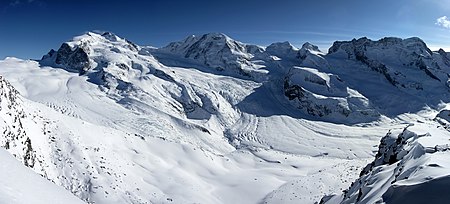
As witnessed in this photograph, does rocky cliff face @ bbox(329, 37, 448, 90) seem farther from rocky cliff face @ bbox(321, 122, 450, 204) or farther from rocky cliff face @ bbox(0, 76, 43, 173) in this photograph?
rocky cliff face @ bbox(0, 76, 43, 173)

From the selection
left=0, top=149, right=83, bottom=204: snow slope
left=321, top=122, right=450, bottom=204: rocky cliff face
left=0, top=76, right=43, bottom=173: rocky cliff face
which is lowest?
left=0, top=76, right=43, bottom=173: rocky cliff face

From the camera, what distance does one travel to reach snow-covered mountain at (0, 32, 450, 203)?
29.1 meters

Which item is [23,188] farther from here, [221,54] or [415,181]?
[221,54]

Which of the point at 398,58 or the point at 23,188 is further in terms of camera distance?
the point at 398,58

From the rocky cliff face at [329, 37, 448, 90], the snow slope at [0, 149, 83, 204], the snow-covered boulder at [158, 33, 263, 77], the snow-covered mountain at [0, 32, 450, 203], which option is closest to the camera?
the snow slope at [0, 149, 83, 204]

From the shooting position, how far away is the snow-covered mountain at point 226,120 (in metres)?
29.1

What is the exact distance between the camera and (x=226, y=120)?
104062 millimetres

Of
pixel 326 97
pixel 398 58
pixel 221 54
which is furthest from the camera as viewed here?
pixel 221 54

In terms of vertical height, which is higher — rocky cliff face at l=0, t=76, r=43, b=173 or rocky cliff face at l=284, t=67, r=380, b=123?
rocky cliff face at l=0, t=76, r=43, b=173

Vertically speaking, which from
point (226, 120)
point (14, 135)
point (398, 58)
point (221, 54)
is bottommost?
point (226, 120)

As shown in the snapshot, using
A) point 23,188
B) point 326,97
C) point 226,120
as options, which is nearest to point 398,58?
point 326,97

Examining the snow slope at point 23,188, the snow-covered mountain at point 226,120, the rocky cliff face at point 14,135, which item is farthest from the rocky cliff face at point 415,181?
the rocky cliff face at point 14,135

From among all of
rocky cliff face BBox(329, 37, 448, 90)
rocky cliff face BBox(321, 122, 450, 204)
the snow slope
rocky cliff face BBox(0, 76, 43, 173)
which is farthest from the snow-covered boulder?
the snow slope

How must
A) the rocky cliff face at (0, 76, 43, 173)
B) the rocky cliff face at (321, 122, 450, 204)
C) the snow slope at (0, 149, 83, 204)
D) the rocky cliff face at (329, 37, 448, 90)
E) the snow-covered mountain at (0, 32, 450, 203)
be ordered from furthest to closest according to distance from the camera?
1. the rocky cliff face at (329, 37, 448, 90)
2. the snow-covered mountain at (0, 32, 450, 203)
3. the rocky cliff face at (0, 76, 43, 173)
4. the rocky cliff face at (321, 122, 450, 204)
5. the snow slope at (0, 149, 83, 204)
